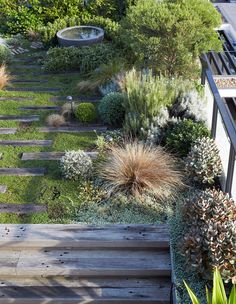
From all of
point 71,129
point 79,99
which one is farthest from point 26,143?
point 79,99

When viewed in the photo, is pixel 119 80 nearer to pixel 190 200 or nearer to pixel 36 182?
pixel 36 182

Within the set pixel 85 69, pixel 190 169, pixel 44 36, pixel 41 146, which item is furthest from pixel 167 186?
pixel 44 36

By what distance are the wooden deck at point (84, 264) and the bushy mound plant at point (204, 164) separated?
0.86 meters

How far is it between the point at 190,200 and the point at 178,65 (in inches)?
158

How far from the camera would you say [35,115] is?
7758mm

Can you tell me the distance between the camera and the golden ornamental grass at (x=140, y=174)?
5.38 metres

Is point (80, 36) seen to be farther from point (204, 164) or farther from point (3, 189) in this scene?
point (204, 164)

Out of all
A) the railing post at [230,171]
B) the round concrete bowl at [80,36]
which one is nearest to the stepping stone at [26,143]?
the railing post at [230,171]

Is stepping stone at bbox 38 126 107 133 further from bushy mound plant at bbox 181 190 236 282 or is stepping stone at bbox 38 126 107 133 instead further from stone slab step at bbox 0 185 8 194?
bushy mound plant at bbox 181 190 236 282

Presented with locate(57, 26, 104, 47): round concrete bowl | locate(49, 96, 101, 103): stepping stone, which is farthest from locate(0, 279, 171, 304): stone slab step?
locate(57, 26, 104, 47): round concrete bowl

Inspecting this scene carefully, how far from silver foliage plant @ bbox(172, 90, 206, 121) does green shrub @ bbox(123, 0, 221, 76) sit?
4.06ft

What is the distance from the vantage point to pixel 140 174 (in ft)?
17.7

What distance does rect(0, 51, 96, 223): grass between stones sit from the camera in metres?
5.54

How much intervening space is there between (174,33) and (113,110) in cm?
173
